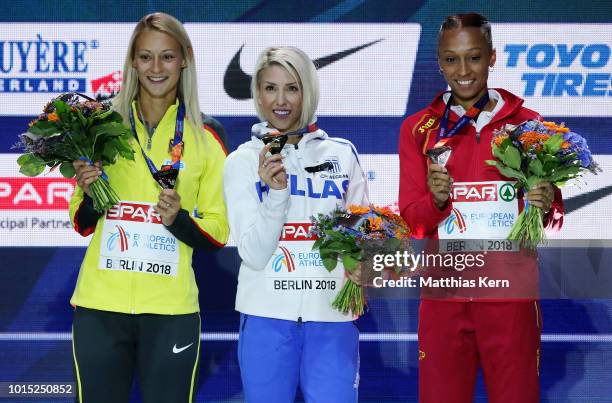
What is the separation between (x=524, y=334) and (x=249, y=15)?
2.44 meters

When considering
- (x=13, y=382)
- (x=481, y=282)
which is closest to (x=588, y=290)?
(x=481, y=282)

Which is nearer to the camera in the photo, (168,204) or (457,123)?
(168,204)

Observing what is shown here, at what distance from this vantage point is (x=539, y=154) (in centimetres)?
360

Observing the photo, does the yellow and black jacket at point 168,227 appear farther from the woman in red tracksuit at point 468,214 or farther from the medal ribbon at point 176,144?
the woman in red tracksuit at point 468,214

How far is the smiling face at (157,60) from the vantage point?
3.85 metres

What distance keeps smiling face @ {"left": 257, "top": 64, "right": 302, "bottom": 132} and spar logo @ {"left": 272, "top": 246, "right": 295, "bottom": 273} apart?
0.48m

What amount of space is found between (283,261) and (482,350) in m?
0.83

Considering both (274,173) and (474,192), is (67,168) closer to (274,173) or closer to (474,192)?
(274,173)

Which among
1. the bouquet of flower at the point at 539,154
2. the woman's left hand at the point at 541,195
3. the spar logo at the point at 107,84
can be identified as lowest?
the woman's left hand at the point at 541,195

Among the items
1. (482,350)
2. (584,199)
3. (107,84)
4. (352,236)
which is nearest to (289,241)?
(352,236)

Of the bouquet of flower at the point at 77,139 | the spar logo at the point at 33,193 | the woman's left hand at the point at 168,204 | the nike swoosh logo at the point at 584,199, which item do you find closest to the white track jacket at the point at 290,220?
the woman's left hand at the point at 168,204

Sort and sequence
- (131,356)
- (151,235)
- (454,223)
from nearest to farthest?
(131,356) → (151,235) → (454,223)

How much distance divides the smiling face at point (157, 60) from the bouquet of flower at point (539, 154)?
1284 millimetres

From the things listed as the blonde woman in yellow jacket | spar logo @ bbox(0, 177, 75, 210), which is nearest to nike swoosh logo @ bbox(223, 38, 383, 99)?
spar logo @ bbox(0, 177, 75, 210)
